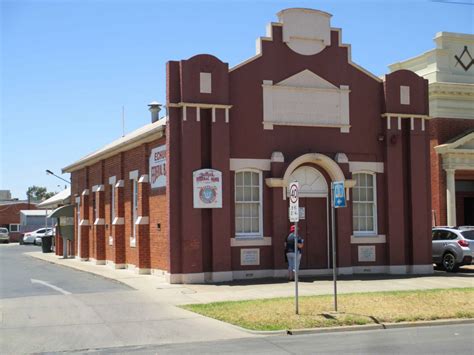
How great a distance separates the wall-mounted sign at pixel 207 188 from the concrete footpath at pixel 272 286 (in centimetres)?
244

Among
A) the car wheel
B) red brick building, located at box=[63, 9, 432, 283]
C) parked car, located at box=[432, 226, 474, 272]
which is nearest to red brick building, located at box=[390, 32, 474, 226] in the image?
parked car, located at box=[432, 226, 474, 272]

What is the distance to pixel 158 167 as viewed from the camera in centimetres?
2159

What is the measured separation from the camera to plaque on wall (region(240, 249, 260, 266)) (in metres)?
20.1

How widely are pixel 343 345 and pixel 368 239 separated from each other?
37.4 ft

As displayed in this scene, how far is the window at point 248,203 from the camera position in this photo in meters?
20.3

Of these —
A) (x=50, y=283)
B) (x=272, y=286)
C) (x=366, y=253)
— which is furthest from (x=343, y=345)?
(x=50, y=283)

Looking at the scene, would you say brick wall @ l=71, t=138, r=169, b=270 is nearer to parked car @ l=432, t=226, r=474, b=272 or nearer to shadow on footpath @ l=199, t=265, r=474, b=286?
shadow on footpath @ l=199, t=265, r=474, b=286

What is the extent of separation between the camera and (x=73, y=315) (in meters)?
13.7

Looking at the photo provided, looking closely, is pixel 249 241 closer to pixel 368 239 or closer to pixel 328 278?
pixel 328 278

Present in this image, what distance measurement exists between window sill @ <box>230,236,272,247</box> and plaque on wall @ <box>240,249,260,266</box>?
0.69 ft

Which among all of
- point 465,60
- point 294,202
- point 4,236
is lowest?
point 4,236

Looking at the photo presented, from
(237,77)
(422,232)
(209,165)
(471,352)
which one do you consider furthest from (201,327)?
(422,232)

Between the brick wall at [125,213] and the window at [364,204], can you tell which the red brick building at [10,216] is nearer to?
the brick wall at [125,213]

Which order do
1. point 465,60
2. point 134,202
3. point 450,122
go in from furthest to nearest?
point 465,60
point 450,122
point 134,202
